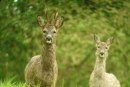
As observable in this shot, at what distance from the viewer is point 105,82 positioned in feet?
59.9

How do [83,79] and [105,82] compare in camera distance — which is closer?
[105,82]

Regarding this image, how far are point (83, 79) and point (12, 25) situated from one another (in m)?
2.89

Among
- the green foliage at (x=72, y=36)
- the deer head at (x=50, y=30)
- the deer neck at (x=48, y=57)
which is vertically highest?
the deer head at (x=50, y=30)

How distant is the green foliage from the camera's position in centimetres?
2433

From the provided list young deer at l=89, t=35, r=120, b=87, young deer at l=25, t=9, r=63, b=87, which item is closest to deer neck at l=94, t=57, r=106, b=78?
young deer at l=89, t=35, r=120, b=87

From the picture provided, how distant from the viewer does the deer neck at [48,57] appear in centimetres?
1717

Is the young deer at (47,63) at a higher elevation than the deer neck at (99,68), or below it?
higher

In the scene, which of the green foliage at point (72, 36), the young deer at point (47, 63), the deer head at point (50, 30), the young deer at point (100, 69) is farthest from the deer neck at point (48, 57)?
the green foliage at point (72, 36)

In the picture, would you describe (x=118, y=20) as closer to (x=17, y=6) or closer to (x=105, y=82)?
(x=17, y=6)

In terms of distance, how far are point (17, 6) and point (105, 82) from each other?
8.01 m

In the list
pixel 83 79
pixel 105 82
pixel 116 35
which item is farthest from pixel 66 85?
pixel 105 82

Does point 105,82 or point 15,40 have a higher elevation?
point 105,82

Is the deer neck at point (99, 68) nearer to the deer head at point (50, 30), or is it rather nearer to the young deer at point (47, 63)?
the young deer at point (47, 63)

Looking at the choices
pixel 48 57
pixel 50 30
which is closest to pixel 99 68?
pixel 48 57
